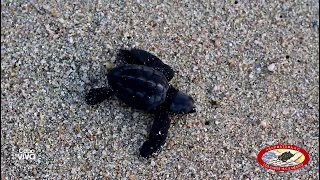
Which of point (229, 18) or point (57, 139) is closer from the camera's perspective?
point (57, 139)

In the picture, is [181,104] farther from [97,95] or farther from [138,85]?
[97,95]

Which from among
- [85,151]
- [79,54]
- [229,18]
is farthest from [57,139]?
[229,18]

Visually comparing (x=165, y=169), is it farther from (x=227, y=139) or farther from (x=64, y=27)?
(x=64, y=27)

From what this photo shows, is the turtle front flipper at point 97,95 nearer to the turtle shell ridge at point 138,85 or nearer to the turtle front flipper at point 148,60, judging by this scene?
the turtle shell ridge at point 138,85

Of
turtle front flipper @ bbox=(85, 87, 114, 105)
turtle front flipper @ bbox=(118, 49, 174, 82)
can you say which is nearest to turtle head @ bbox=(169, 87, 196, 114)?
turtle front flipper @ bbox=(118, 49, 174, 82)

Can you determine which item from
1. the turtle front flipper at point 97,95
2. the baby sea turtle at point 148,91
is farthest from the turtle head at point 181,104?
the turtle front flipper at point 97,95

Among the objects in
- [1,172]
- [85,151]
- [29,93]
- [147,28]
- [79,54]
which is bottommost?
[1,172]

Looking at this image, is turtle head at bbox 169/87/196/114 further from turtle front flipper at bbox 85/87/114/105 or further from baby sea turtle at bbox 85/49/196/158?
turtle front flipper at bbox 85/87/114/105
